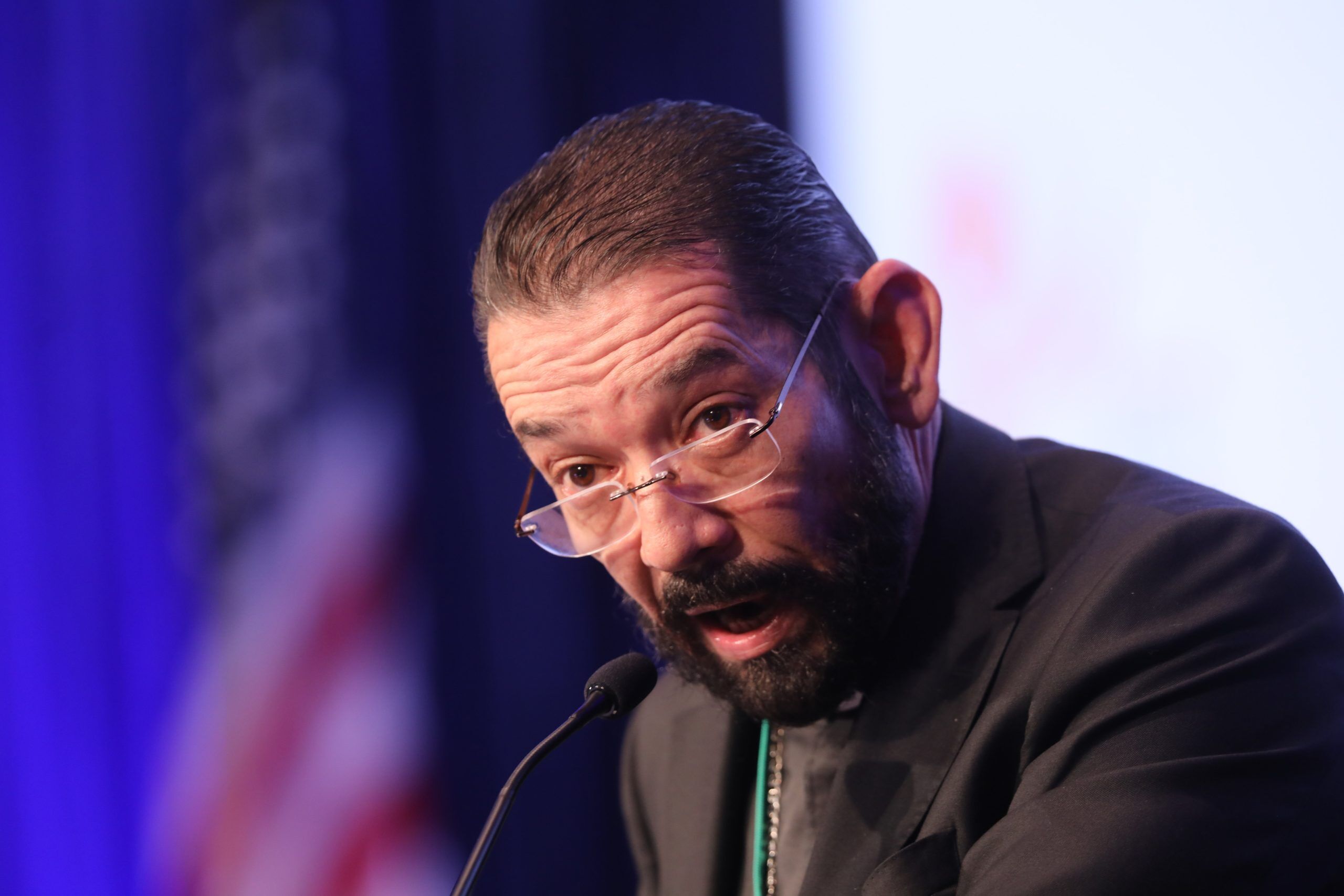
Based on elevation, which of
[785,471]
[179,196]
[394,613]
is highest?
[179,196]

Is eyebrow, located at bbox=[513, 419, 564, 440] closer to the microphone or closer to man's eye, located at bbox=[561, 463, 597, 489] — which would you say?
man's eye, located at bbox=[561, 463, 597, 489]

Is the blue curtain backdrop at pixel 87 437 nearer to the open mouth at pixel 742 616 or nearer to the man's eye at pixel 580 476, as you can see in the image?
the man's eye at pixel 580 476

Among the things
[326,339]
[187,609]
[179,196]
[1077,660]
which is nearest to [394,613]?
[187,609]

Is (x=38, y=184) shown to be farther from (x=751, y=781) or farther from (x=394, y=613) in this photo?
(x=751, y=781)

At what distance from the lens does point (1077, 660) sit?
49.4 inches

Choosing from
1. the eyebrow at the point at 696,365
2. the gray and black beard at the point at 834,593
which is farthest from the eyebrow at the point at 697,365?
the gray and black beard at the point at 834,593

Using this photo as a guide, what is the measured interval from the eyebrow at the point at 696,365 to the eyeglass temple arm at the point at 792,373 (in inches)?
3.2

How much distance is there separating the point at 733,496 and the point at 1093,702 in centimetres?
50

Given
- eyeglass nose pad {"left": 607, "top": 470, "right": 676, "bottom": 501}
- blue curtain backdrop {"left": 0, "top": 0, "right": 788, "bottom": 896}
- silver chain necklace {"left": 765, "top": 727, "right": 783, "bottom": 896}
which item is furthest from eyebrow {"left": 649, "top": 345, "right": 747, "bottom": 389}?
blue curtain backdrop {"left": 0, "top": 0, "right": 788, "bottom": 896}

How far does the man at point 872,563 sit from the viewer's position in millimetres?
1164

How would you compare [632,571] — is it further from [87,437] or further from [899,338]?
[87,437]

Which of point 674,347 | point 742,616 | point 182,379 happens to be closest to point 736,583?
point 742,616

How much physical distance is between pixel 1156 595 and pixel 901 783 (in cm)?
40

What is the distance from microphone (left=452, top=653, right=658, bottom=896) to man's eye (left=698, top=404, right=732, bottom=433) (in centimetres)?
32
